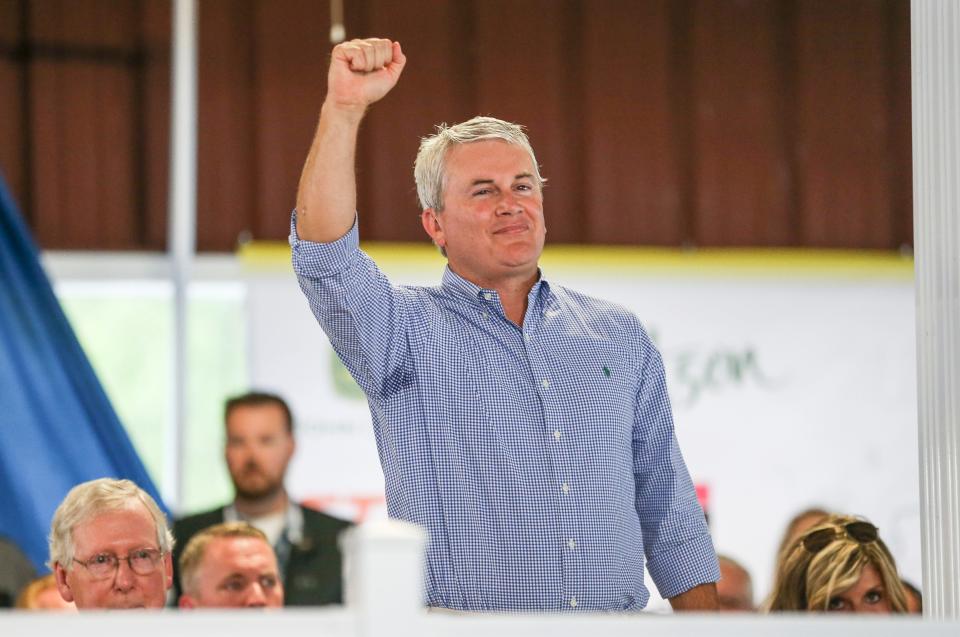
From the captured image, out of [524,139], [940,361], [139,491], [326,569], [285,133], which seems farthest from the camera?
[285,133]

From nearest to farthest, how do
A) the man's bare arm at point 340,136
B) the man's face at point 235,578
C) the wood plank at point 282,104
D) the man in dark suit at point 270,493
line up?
the man's bare arm at point 340,136 < the man's face at point 235,578 < the man in dark suit at point 270,493 < the wood plank at point 282,104

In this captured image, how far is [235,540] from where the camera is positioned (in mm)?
3953

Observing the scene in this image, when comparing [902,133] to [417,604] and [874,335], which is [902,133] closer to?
[874,335]

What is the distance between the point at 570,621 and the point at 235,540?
241 centimetres

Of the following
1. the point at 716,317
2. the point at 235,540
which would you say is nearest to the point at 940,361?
the point at 235,540

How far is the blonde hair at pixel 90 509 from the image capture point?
3.22 metres

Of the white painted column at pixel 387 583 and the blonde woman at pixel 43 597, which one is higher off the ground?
the white painted column at pixel 387 583

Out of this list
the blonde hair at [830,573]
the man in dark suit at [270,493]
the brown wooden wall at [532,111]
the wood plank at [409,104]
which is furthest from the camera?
the wood plank at [409,104]

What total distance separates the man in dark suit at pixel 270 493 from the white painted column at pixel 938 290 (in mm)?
3071

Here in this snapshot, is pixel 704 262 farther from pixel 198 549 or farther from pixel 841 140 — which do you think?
pixel 198 549

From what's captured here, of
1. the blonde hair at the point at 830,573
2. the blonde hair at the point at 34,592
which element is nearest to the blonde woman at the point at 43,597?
the blonde hair at the point at 34,592

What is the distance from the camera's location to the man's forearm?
240 centimetres

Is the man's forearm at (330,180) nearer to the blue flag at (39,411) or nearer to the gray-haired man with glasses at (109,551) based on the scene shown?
the gray-haired man with glasses at (109,551)

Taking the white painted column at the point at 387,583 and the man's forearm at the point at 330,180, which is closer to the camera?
the white painted column at the point at 387,583
